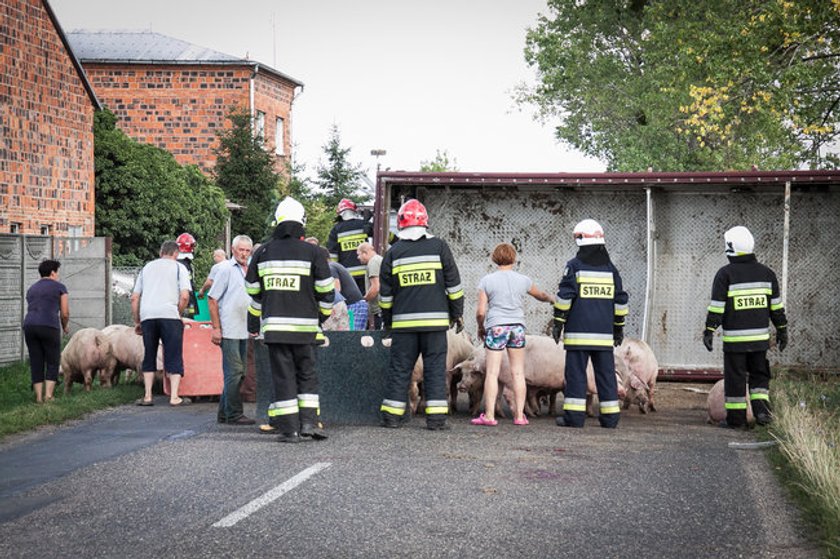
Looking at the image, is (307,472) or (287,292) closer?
(307,472)

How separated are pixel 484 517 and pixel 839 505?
211 cm

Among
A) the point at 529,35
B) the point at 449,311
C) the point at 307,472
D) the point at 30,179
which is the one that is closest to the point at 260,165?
the point at 529,35

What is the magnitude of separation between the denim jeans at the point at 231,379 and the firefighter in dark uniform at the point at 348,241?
3.65 meters

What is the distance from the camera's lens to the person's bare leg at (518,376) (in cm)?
1315

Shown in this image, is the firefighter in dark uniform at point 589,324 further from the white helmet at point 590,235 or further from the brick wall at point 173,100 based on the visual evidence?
the brick wall at point 173,100

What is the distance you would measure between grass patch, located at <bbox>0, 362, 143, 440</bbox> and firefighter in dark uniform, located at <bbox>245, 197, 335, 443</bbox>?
2.90 m

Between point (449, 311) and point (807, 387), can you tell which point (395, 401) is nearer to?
point (449, 311)

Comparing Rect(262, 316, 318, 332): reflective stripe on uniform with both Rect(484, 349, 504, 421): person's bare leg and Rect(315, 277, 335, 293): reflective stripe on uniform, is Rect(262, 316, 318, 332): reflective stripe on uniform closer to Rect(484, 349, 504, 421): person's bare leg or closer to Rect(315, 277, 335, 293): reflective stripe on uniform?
Answer: Rect(315, 277, 335, 293): reflective stripe on uniform

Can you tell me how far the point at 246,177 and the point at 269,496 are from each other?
1345 inches

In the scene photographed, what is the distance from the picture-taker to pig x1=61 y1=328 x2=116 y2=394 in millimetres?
16656

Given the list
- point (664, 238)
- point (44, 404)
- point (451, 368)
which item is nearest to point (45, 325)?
point (44, 404)

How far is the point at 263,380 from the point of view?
12492mm

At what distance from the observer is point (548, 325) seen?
59.2ft

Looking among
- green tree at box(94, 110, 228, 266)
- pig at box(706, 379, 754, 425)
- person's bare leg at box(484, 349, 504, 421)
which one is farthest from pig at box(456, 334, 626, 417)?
green tree at box(94, 110, 228, 266)
